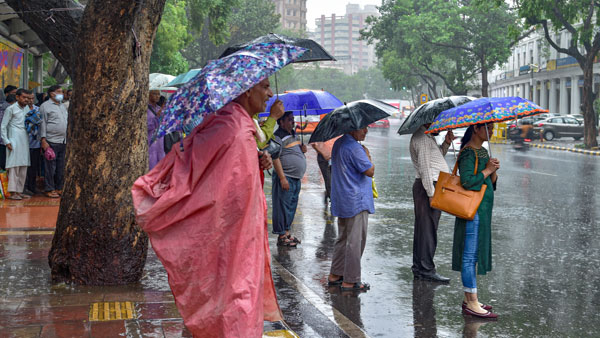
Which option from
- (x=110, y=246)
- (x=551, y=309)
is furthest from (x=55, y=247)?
(x=551, y=309)

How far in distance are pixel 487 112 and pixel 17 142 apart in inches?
340

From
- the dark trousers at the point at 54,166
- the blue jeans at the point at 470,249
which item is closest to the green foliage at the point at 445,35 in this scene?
the dark trousers at the point at 54,166

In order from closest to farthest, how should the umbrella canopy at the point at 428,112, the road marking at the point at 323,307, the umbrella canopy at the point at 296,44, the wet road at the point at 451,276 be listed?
the umbrella canopy at the point at 296,44, the road marking at the point at 323,307, the wet road at the point at 451,276, the umbrella canopy at the point at 428,112

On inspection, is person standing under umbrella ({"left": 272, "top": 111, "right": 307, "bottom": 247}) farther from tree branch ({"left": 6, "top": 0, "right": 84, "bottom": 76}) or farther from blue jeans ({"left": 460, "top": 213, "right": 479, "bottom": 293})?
blue jeans ({"left": 460, "top": 213, "right": 479, "bottom": 293})

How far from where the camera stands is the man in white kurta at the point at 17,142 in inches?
475

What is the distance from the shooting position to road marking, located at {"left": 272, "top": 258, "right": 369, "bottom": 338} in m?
5.66

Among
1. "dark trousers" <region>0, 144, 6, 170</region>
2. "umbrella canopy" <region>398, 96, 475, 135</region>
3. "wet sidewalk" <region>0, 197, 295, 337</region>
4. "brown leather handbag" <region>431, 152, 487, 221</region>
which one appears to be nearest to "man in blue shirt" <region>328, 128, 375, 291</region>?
"umbrella canopy" <region>398, 96, 475, 135</region>

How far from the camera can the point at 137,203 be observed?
4.21m

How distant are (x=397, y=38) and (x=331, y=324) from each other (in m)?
48.1

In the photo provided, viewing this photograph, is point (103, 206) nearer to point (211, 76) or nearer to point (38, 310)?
point (38, 310)

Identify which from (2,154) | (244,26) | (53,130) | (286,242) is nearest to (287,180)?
(286,242)

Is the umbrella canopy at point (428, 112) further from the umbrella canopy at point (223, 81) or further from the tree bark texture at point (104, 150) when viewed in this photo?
the umbrella canopy at point (223, 81)

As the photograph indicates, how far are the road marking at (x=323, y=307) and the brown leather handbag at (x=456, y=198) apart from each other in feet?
4.15

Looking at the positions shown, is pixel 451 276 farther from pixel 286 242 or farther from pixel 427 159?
pixel 286 242
